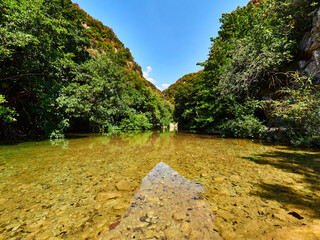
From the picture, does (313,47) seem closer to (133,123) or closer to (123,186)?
(123,186)

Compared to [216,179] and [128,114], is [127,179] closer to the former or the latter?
[216,179]

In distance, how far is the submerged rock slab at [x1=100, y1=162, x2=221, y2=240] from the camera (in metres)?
1.42

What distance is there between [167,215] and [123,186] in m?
1.23

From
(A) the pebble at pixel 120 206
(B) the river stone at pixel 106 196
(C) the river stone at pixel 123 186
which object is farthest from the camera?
(C) the river stone at pixel 123 186

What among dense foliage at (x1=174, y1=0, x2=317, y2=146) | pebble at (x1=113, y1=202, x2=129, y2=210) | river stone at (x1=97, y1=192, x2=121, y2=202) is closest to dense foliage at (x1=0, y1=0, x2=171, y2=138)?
river stone at (x1=97, y1=192, x2=121, y2=202)

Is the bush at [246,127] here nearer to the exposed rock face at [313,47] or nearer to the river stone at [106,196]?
the exposed rock face at [313,47]

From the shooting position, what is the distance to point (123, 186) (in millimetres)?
2594

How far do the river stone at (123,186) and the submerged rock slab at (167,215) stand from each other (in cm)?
28

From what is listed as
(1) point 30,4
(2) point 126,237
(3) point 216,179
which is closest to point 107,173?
(2) point 126,237

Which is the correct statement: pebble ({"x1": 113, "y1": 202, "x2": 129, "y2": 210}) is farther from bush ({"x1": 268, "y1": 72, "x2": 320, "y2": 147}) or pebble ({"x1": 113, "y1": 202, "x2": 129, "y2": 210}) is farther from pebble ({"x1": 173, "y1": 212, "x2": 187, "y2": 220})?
bush ({"x1": 268, "y1": 72, "x2": 320, "y2": 147})

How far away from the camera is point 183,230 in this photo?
4.81 ft

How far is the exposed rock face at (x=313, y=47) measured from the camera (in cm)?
735

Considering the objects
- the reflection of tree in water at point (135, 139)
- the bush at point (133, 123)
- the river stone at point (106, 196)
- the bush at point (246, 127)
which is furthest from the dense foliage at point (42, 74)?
the bush at point (246, 127)

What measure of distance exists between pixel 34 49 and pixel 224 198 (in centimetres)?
1125
